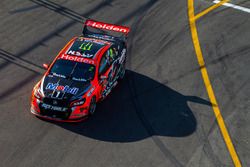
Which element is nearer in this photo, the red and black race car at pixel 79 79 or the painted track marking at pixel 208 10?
the red and black race car at pixel 79 79

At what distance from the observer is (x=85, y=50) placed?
55.4 feet

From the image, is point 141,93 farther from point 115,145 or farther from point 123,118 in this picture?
point 115,145

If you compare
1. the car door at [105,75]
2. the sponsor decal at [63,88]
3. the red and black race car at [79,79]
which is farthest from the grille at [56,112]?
the car door at [105,75]

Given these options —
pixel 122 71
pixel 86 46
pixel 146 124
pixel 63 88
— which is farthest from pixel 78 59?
pixel 146 124

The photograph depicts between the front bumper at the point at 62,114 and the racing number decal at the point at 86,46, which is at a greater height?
the racing number decal at the point at 86,46

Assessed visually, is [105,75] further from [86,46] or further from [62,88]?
[62,88]

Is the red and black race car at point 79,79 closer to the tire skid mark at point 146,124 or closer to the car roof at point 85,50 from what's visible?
the car roof at point 85,50

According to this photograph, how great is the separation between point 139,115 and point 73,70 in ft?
9.33

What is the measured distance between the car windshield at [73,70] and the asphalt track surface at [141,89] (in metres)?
1.45

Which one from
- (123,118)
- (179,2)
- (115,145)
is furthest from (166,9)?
(115,145)

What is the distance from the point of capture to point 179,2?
24.0 meters

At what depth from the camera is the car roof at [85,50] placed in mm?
16531

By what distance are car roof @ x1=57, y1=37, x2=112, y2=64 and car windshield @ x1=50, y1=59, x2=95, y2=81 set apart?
194 mm

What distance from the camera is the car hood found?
15.3m
